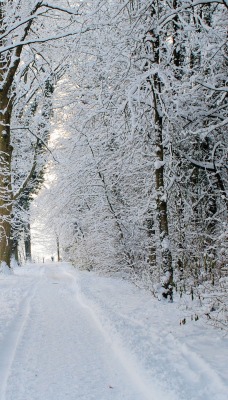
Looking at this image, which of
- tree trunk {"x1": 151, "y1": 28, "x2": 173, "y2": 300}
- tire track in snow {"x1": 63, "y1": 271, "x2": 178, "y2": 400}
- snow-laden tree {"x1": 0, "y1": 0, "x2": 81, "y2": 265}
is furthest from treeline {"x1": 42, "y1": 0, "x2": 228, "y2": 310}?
tire track in snow {"x1": 63, "y1": 271, "x2": 178, "y2": 400}

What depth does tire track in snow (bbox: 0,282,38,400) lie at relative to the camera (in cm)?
393

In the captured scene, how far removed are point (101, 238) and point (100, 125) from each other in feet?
16.9

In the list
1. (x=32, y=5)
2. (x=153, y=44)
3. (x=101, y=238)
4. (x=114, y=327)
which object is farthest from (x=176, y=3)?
(x=101, y=238)

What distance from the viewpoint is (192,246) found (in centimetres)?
929

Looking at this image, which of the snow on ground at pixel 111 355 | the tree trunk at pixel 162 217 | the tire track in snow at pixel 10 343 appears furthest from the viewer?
the tree trunk at pixel 162 217

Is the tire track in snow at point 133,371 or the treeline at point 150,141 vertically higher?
the treeline at point 150,141

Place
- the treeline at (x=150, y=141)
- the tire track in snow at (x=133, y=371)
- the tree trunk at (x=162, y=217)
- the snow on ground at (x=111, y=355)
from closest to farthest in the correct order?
1. the tire track in snow at (x=133, y=371)
2. the snow on ground at (x=111, y=355)
3. the treeline at (x=150, y=141)
4. the tree trunk at (x=162, y=217)

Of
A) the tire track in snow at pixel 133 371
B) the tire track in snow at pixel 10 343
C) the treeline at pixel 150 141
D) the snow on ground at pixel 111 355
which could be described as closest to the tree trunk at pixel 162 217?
the treeline at pixel 150 141

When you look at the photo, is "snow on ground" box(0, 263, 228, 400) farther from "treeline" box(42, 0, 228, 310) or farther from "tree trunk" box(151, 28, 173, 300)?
"treeline" box(42, 0, 228, 310)

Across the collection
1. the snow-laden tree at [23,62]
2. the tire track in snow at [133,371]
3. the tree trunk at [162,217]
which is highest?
the snow-laden tree at [23,62]

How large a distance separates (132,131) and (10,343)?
439 centimetres

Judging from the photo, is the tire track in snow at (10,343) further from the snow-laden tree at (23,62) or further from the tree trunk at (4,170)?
the snow-laden tree at (23,62)

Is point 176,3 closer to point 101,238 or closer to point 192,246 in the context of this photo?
point 192,246

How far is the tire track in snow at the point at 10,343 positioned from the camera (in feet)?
12.9
